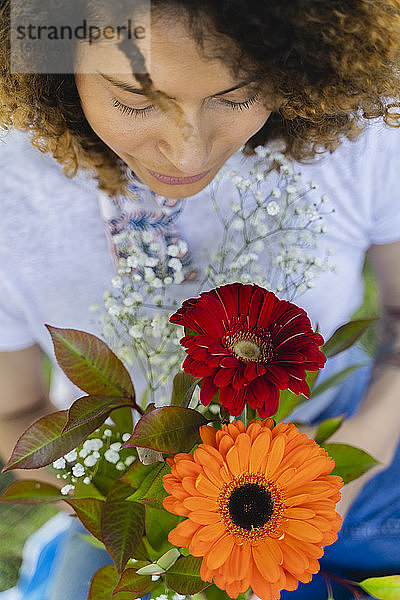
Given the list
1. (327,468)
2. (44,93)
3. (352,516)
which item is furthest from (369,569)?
(44,93)

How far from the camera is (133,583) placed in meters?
0.40

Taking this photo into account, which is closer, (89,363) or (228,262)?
(89,363)

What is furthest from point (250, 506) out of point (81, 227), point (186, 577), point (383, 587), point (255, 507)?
point (81, 227)

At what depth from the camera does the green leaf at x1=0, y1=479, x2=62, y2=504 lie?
43 centimetres

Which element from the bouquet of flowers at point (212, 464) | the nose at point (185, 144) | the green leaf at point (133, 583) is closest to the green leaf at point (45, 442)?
the bouquet of flowers at point (212, 464)

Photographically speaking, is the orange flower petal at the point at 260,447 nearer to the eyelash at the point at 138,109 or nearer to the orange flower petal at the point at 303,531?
the orange flower petal at the point at 303,531

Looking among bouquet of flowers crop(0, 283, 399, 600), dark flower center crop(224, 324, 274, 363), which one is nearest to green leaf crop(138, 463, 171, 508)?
bouquet of flowers crop(0, 283, 399, 600)

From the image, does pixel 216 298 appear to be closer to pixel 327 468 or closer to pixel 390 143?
pixel 327 468

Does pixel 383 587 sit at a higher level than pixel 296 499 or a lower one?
lower

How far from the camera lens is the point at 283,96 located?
0.44m

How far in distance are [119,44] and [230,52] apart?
72 mm

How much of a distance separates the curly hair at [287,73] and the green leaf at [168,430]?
220 mm

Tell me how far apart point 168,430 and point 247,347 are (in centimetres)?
7

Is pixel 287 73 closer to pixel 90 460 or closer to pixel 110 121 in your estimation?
pixel 110 121
